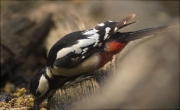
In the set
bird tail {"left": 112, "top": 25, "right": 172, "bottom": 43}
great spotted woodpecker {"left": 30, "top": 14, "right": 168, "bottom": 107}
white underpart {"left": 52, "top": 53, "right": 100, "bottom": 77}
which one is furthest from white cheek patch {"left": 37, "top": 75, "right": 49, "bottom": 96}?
bird tail {"left": 112, "top": 25, "right": 172, "bottom": 43}

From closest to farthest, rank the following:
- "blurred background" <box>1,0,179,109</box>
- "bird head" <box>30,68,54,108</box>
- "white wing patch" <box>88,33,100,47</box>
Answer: "blurred background" <box>1,0,179,109</box> → "bird head" <box>30,68,54,108</box> → "white wing patch" <box>88,33,100,47</box>

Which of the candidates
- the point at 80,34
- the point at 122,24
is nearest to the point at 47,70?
the point at 80,34

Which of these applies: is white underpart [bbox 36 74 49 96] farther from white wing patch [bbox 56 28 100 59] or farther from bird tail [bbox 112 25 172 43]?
bird tail [bbox 112 25 172 43]

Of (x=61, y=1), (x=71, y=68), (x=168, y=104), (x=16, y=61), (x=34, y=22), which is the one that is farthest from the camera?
(x=61, y=1)

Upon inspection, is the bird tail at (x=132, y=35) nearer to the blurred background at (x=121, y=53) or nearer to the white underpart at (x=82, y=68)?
the blurred background at (x=121, y=53)

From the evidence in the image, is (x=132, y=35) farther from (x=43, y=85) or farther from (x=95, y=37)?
(x=43, y=85)

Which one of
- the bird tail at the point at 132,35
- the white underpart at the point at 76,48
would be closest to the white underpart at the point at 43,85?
the white underpart at the point at 76,48

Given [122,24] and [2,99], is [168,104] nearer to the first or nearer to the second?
[122,24]

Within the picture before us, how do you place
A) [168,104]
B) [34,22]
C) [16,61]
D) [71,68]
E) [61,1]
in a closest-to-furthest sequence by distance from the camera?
[168,104] < [71,68] < [16,61] < [34,22] < [61,1]

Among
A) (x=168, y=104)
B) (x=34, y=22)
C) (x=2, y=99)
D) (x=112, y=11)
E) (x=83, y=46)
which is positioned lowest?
(x=168, y=104)
